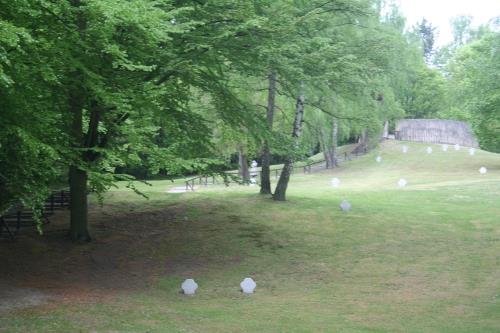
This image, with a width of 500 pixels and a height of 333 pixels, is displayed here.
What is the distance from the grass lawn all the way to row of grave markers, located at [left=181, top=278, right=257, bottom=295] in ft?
0.77

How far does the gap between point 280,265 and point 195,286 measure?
391 centimetres

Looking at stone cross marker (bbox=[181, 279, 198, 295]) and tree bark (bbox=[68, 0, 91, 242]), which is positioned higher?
tree bark (bbox=[68, 0, 91, 242])

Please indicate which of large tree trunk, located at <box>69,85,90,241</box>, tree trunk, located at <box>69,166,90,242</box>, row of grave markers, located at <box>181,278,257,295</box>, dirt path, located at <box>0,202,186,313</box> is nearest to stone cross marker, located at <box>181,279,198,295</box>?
row of grave markers, located at <box>181,278,257,295</box>

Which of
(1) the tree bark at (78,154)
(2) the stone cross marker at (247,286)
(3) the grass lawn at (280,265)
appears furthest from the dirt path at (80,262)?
(2) the stone cross marker at (247,286)

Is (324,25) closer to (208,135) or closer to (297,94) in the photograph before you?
(297,94)

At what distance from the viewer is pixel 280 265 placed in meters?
17.9

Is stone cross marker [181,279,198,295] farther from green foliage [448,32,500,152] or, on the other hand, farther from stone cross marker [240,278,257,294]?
green foliage [448,32,500,152]

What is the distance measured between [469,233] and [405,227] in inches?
94.1

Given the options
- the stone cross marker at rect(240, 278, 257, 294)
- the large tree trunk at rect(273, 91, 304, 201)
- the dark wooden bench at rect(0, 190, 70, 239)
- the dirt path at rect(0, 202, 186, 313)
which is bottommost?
the stone cross marker at rect(240, 278, 257, 294)

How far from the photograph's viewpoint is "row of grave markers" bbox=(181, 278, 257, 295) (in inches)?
581

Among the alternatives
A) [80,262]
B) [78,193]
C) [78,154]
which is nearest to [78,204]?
[78,193]

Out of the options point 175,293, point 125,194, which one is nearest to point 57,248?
point 175,293

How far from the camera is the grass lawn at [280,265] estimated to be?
1159 centimetres

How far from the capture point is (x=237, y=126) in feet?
64.3
